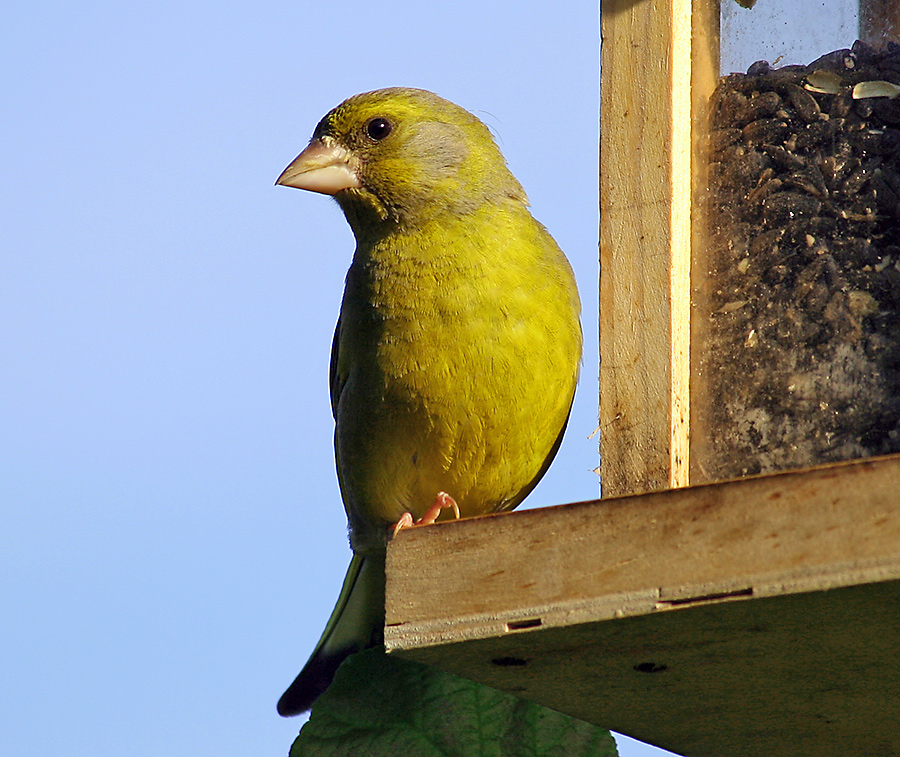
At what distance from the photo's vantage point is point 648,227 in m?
2.89

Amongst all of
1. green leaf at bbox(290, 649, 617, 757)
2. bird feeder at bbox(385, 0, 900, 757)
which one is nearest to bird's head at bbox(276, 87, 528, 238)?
bird feeder at bbox(385, 0, 900, 757)

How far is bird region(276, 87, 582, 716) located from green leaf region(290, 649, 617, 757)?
0.42 metres

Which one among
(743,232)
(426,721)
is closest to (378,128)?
(743,232)

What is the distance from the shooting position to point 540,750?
2.86 meters

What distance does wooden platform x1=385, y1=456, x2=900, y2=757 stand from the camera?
2.07 meters

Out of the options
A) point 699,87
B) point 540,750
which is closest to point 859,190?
point 699,87

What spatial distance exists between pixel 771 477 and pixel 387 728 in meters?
1.09

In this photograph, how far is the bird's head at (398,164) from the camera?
3791mm

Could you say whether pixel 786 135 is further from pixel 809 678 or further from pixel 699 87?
pixel 809 678

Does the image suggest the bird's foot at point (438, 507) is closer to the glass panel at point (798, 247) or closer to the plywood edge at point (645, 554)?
the glass panel at point (798, 247)

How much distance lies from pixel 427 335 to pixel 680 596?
137 cm

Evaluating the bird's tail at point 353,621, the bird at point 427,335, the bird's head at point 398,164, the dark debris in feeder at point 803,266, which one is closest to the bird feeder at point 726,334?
the dark debris in feeder at point 803,266

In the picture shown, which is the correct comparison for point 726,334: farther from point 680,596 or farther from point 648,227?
point 680,596

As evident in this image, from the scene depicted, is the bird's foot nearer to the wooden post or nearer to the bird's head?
the wooden post
